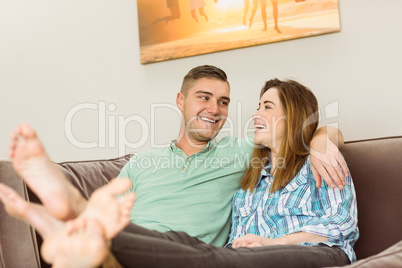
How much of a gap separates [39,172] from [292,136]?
3.38 feet

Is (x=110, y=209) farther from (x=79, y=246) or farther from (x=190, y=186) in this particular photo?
(x=190, y=186)

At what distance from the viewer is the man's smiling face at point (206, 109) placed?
1.96 meters

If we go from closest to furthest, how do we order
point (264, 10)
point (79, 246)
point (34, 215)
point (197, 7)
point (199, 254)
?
1. point (79, 246)
2. point (34, 215)
3. point (199, 254)
4. point (264, 10)
5. point (197, 7)

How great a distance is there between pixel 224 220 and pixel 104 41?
1449 mm

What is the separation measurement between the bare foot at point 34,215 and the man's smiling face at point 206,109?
110 cm

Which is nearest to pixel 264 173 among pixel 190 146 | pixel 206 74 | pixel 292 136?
pixel 292 136

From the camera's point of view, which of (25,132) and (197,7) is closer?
(25,132)

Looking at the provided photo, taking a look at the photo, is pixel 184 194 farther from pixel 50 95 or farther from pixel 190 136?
pixel 50 95

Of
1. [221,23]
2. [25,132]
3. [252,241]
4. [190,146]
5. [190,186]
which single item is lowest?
[252,241]

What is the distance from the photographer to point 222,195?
5.73ft

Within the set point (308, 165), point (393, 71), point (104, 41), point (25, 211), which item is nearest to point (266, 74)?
point (393, 71)

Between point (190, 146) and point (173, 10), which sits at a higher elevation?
point (173, 10)

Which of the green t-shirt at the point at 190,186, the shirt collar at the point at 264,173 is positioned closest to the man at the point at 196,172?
the green t-shirt at the point at 190,186

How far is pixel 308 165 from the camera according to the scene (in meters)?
1.63
